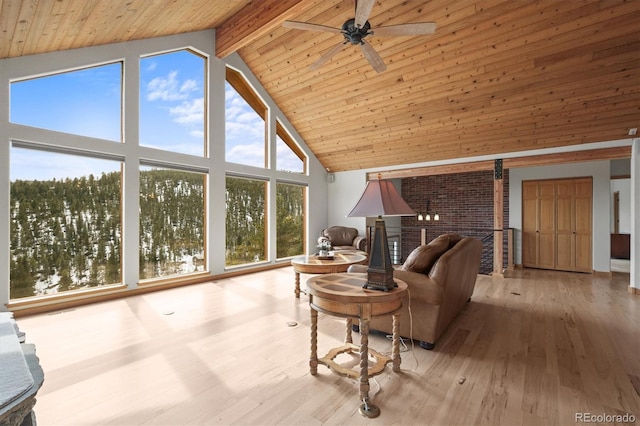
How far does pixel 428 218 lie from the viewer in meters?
8.38

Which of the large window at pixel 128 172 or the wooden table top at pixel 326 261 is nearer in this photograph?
the large window at pixel 128 172

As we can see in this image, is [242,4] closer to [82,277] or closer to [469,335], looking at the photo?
[82,277]

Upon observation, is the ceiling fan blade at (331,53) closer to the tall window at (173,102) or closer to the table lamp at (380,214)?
the table lamp at (380,214)

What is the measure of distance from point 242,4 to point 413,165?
176 inches

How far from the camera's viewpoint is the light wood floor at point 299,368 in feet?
5.85

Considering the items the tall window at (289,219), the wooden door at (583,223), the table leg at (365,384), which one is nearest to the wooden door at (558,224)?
the wooden door at (583,223)

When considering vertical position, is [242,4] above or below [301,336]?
above

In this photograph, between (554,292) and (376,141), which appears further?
(376,141)

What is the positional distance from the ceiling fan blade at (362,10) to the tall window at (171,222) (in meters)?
3.74

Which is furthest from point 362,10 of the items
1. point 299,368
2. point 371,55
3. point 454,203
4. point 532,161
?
point 454,203

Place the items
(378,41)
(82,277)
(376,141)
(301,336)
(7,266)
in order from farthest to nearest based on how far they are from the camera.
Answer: (376,141) → (378,41) → (82,277) → (7,266) → (301,336)

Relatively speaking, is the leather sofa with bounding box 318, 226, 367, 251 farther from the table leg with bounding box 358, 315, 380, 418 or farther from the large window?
the table leg with bounding box 358, 315, 380, 418

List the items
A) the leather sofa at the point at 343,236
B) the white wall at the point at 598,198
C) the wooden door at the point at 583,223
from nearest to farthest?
the white wall at the point at 598,198
the wooden door at the point at 583,223
the leather sofa at the point at 343,236

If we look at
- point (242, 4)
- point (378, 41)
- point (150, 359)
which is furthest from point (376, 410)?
point (242, 4)
